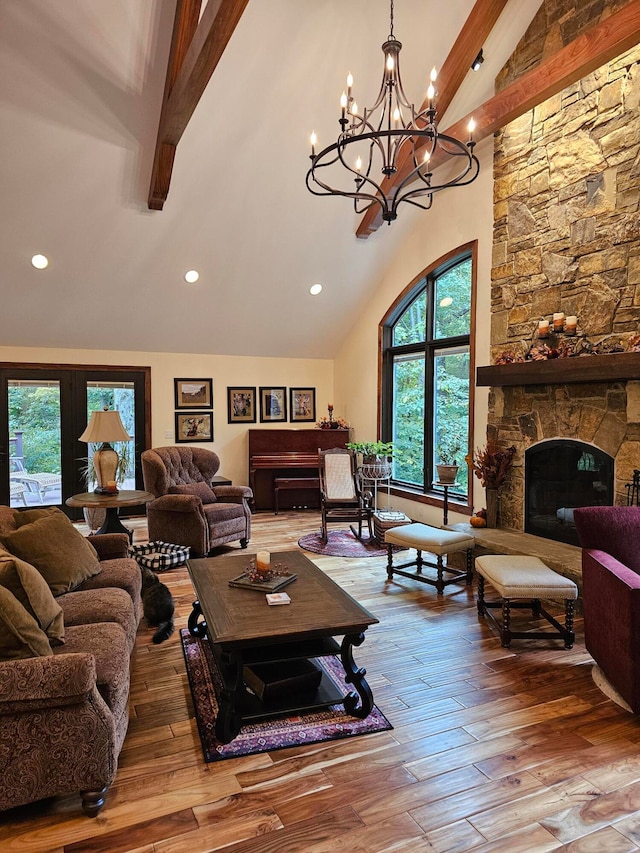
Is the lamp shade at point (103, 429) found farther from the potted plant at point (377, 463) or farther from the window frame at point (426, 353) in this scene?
the window frame at point (426, 353)

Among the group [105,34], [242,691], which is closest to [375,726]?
[242,691]

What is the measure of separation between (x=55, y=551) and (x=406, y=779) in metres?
2.17

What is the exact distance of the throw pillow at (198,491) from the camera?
19.2 ft

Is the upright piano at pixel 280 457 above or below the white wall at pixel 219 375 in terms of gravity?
below

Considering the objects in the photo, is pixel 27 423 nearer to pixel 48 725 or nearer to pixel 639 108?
pixel 48 725

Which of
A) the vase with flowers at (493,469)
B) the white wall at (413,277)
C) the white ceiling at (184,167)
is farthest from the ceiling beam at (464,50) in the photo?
the vase with flowers at (493,469)

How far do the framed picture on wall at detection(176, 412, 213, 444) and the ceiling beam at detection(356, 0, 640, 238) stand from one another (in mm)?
4609

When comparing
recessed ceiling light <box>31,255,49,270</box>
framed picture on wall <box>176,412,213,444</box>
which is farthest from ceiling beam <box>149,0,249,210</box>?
framed picture on wall <box>176,412,213,444</box>

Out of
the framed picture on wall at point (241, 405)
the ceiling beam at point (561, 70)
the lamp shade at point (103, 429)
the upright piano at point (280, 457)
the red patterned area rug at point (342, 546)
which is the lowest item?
the red patterned area rug at point (342, 546)

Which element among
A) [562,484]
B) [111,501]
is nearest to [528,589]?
[562,484]

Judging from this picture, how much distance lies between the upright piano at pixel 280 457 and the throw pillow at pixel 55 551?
4.62 metres

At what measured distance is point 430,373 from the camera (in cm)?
689

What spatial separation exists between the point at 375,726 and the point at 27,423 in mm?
6090

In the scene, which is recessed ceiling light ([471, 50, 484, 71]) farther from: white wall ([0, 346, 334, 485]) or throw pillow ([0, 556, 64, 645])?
throw pillow ([0, 556, 64, 645])
